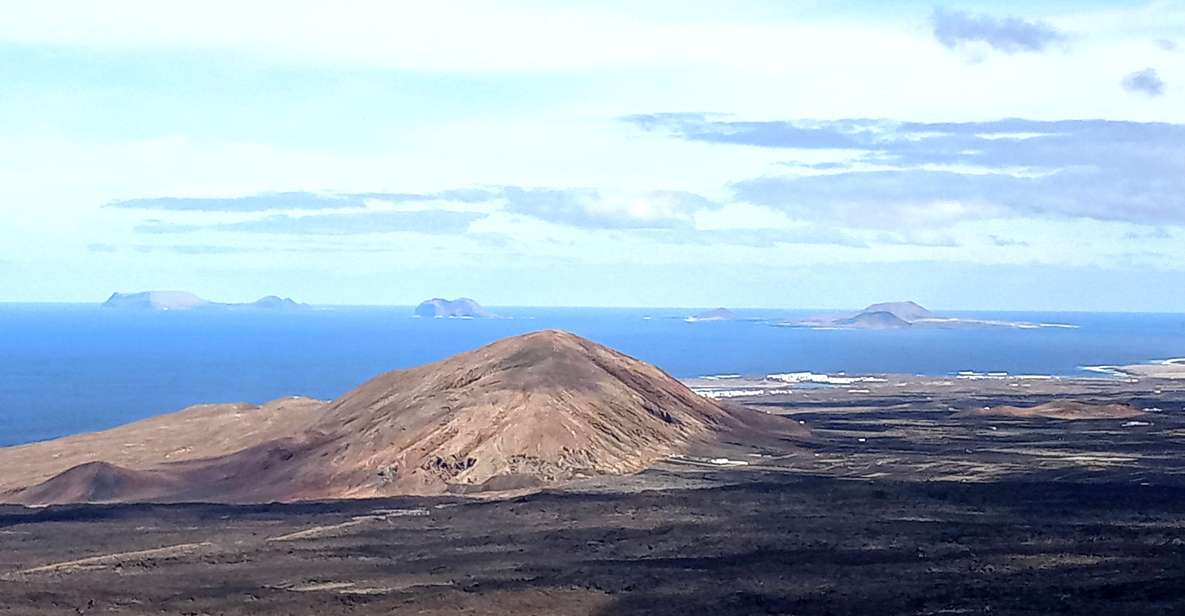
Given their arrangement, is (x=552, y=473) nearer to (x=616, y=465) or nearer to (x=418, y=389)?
(x=616, y=465)

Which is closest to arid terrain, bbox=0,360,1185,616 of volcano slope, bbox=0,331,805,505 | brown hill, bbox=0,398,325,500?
volcano slope, bbox=0,331,805,505

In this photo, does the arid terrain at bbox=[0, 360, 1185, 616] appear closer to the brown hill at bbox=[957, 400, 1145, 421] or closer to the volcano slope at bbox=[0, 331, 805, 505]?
the volcano slope at bbox=[0, 331, 805, 505]

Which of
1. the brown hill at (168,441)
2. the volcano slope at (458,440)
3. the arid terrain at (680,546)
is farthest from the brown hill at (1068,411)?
the brown hill at (168,441)

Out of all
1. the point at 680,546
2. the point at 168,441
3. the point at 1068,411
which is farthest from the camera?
the point at 1068,411

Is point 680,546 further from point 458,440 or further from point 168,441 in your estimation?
point 168,441

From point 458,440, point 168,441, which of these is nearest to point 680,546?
point 458,440

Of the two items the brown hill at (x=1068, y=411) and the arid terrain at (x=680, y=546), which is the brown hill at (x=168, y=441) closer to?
the arid terrain at (x=680, y=546)
